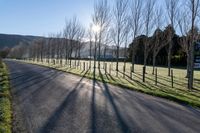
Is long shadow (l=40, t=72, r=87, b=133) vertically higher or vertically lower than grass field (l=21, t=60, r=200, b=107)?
higher

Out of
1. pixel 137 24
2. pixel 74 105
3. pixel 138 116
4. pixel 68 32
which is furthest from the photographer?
pixel 68 32

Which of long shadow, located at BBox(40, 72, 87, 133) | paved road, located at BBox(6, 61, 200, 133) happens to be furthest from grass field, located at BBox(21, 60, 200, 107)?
long shadow, located at BBox(40, 72, 87, 133)

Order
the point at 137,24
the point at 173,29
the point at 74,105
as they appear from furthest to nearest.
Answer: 1. the point at 137,24
2. the point at 173,29
3. the point at 74,105

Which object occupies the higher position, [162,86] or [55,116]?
Answer: [55,116]

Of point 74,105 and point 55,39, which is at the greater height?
point 55,39

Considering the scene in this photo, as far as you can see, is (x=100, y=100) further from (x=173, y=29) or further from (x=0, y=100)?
(x=173, y=29)

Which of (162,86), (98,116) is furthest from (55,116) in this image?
(162,86)

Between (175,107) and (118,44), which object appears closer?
(175,107)

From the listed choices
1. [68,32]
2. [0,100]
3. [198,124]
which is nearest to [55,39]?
[68,32]

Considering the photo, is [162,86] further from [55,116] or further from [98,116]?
[55,116]

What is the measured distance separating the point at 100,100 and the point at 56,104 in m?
1.83

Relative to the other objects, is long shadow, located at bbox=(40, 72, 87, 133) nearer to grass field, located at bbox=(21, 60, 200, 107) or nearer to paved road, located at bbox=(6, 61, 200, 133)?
paved road, located at bbox=(6, 61, 200, 133)

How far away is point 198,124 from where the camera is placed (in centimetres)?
761

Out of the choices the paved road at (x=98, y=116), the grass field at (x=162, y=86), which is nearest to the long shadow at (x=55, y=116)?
the paved road at (x=98, y=116)
